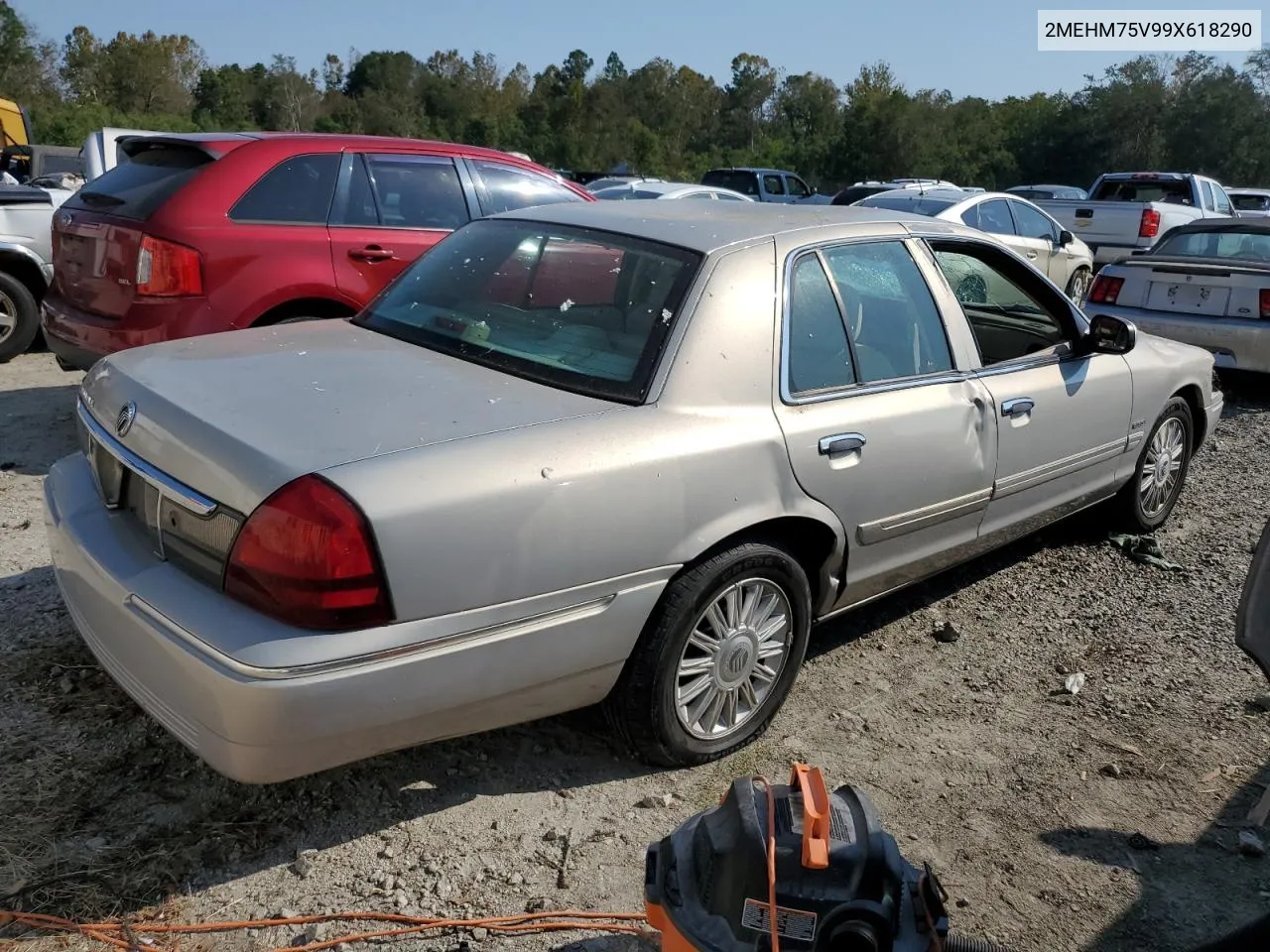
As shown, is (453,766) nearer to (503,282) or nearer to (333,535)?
(333,535)

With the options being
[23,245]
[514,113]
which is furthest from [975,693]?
[514,113]

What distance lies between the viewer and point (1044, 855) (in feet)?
9.51

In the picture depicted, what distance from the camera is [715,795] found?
305cm

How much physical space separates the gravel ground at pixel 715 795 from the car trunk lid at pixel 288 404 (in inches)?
36.2

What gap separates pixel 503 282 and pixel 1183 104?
4761 centimetres

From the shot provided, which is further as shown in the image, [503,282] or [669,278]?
[503,282]

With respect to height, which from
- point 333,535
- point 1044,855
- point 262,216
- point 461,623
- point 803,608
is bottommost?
point 1044,855

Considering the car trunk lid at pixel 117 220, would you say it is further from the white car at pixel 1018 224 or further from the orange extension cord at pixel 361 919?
the white car at pixel 1018 224

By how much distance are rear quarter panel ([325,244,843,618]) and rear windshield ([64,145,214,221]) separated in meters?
3.45

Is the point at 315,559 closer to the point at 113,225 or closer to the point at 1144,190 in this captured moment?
the point at 113,225

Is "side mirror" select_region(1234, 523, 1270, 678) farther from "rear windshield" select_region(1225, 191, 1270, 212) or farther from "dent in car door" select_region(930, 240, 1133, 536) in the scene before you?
"rear windshield" select_region(1225, 191, 1270, 212)

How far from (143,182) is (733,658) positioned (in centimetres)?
422

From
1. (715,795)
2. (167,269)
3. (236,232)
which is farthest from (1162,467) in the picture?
(167,269)

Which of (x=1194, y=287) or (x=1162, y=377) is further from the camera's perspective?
(x=1194, y=287)
